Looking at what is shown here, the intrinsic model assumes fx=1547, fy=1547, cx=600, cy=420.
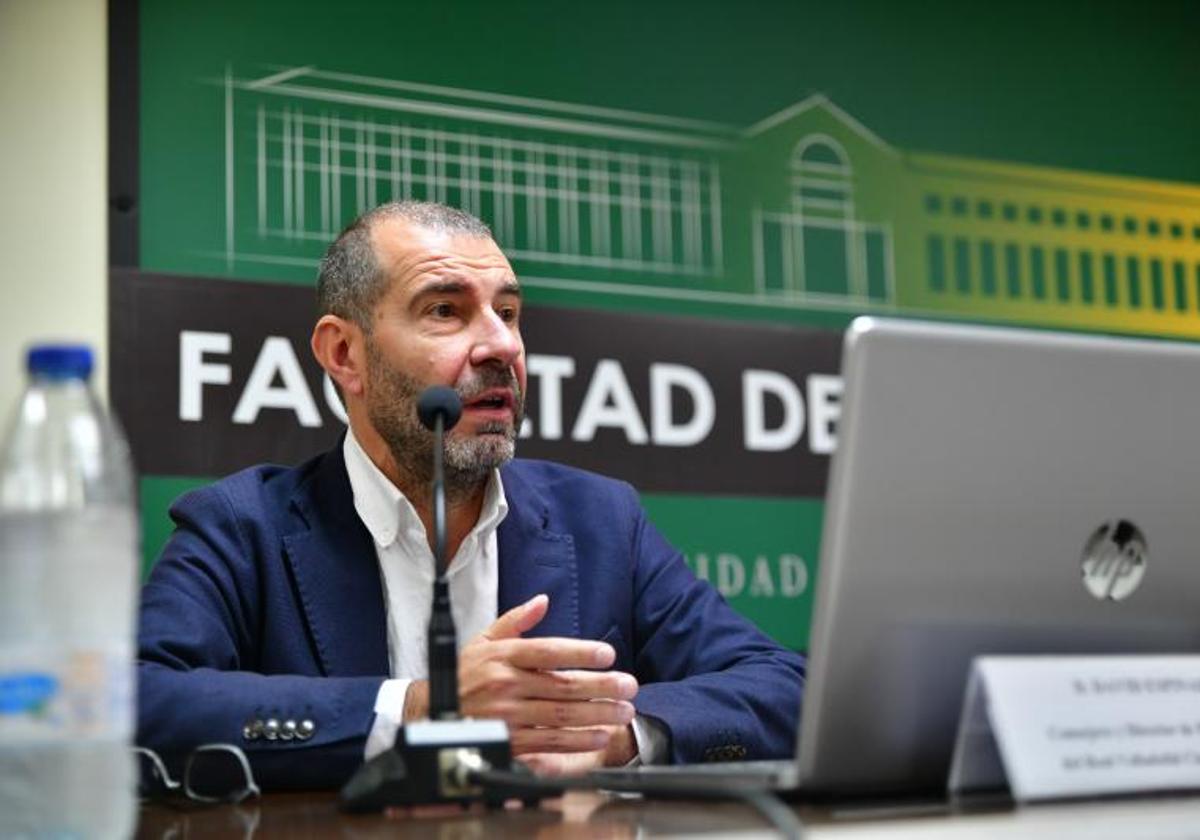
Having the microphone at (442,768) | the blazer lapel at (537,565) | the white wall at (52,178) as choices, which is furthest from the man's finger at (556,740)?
the white wall at (52,178)

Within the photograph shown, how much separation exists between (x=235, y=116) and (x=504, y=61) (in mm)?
564

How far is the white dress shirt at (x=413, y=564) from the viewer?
2.09m

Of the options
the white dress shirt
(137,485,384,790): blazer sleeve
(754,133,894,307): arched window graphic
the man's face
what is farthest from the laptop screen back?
(754,133,894,307): arched window graphic

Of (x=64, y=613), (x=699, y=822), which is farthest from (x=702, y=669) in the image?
(x=64, y=613)

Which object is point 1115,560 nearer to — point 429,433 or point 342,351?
point 429,433

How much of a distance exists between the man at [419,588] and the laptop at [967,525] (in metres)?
0.48

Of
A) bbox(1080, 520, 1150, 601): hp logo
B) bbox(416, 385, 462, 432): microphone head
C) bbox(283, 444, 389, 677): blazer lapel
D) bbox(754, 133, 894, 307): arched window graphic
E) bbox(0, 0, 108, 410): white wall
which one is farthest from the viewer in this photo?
bbox(754, 133, 894, 307): arched window graphic

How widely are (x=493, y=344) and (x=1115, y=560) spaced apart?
1.19 m

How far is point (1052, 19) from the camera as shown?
366 centimetres

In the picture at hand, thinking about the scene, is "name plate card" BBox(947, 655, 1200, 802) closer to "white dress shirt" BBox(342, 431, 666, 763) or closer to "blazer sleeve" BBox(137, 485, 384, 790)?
"blazer sleeve" BBox(137, 485, 384, 790)

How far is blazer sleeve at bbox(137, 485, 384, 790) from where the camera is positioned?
1.60m

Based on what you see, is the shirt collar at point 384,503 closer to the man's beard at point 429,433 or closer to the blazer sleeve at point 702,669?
the man's beard at point 429,433

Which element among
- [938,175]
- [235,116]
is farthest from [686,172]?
[235,116]

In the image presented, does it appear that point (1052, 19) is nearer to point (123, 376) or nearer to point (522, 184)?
point (522, 184)
